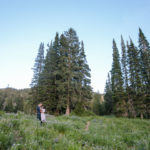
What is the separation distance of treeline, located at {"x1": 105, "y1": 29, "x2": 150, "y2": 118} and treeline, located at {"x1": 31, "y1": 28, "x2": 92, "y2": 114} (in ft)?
29.2

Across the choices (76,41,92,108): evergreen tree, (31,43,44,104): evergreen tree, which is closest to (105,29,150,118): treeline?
(76,41,92,108): evergreen tree

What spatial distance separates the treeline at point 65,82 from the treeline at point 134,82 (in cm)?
889

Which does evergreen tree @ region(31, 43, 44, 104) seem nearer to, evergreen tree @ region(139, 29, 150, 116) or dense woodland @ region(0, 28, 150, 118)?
dense woodland @ region(0, 28, 150, 118)

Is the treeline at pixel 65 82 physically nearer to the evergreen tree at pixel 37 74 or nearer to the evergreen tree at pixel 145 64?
the evergreen tree at pixel 37 74

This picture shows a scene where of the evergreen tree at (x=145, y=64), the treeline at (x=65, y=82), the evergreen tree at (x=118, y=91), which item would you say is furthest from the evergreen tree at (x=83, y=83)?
the evergreen tree at (x=145, y=64)

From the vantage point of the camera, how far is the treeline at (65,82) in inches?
A: 795

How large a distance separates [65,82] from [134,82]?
17201 millimetres

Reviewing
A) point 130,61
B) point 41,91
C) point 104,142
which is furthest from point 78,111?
point 130,61

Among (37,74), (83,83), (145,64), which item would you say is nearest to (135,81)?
(145,64)

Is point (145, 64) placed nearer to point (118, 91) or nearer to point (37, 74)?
point (118, 91)

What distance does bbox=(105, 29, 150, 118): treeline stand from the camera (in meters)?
22.7

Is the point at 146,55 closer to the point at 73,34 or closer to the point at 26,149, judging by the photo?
the point at 73,34

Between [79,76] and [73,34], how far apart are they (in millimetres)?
10710

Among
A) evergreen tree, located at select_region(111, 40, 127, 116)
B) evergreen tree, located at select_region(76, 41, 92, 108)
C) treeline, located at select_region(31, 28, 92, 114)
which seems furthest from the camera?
evergreen tree, located at select_region(111, 40, 127, 116)
